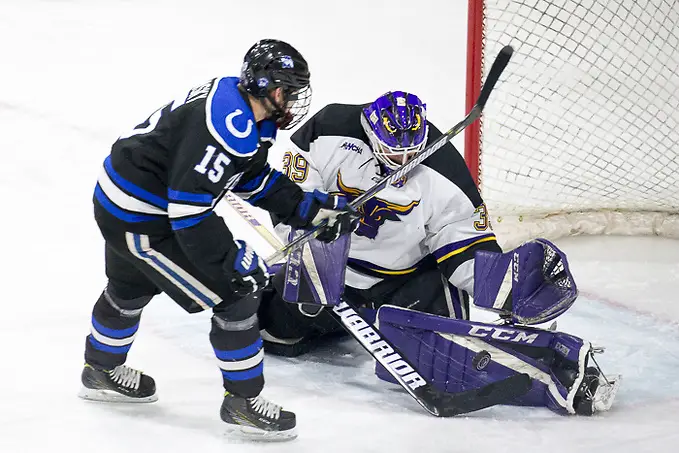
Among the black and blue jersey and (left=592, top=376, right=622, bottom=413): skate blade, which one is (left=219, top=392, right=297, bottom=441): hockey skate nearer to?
the black and blue jersey

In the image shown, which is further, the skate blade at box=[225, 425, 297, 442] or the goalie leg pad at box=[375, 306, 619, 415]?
the goalie leg pad at box=[375, 306, 619, 415]

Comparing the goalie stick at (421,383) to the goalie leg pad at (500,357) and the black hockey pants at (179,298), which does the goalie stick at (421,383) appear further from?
the black hockey pants at (179,298)

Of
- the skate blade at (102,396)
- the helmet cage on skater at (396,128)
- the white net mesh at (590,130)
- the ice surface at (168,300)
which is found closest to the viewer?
the ice surface at (168,300)

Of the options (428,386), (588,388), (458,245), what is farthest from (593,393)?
(458,245)

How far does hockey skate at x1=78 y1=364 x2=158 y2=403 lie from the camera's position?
2.36 meters

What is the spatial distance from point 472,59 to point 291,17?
7.81ft

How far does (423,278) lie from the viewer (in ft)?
9.30

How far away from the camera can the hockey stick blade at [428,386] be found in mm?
2393

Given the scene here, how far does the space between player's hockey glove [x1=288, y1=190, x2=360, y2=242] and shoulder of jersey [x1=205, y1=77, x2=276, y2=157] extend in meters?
0.42

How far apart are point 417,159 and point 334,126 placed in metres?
0.35

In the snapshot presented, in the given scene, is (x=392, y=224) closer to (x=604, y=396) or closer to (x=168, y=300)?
(x=604, y=396)

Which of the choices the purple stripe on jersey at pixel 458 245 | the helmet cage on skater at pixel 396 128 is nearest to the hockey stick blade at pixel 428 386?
the purple stripe on jersey at pixel 458 245

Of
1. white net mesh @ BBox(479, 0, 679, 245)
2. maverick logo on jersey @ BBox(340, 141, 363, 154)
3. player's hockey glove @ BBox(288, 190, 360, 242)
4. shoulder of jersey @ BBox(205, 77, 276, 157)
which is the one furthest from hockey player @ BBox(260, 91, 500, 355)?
white net mesh @ BBox(479, 0, 679, 245)

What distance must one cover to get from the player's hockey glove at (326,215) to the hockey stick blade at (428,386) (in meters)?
0.30
